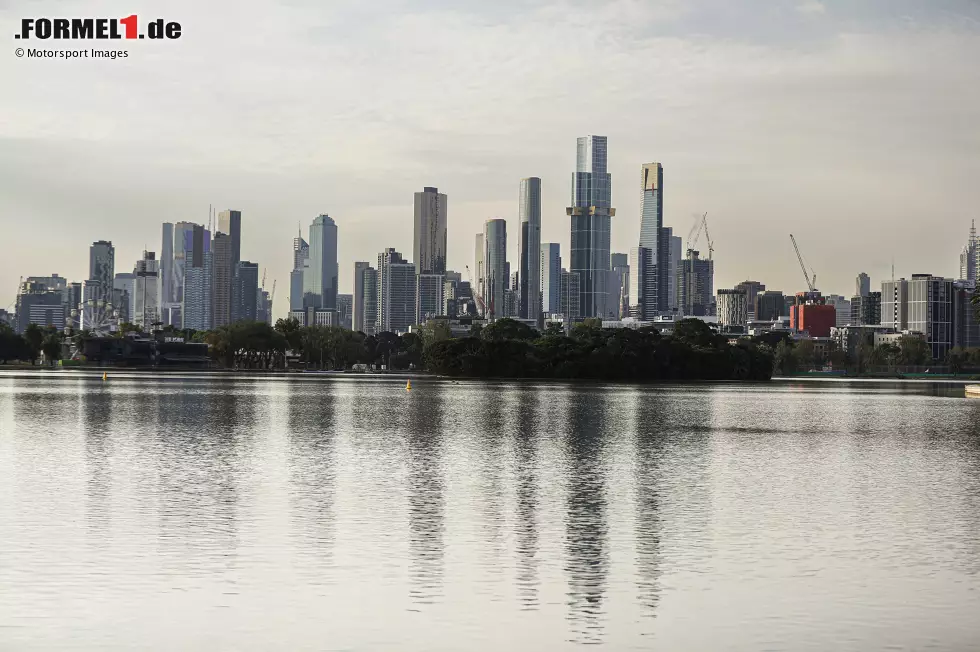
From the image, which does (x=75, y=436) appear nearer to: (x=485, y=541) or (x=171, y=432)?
(x=171, y=432)

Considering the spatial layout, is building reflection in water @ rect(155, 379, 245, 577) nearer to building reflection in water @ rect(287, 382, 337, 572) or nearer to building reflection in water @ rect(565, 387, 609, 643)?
building reflection in water @ rect(287, 382, 337, 572)

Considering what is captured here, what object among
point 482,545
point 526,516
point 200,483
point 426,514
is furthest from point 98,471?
point 482,545

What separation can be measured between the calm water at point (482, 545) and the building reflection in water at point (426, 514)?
0.39 ft

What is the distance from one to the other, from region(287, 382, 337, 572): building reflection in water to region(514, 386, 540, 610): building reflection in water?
348cm

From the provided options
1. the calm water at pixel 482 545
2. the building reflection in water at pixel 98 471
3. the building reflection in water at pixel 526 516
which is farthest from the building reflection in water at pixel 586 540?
the building reflection in water at pixel 98 471

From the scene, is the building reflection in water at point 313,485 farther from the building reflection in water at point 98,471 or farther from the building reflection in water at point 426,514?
the building reflection in water at point 98,471

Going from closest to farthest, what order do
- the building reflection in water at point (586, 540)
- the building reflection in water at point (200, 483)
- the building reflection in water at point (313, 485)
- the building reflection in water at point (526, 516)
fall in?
the building reflection in water at point (586, 540) < the building reflection in water at point (526, 516) < the building reflection in water at point (200, 483) < the building reflection in water at point (313, 485)

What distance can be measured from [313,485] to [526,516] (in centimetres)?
852

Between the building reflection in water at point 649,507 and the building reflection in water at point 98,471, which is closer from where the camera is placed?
the building reflection in water at point 649,507

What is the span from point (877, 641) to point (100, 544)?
48.1 feet

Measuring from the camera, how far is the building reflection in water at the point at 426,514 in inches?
844

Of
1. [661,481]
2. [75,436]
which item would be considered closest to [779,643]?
[661,481]

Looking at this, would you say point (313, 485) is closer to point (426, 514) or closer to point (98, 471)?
point (426, 514)

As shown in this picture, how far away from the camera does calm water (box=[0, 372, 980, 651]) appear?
18.0 meters
